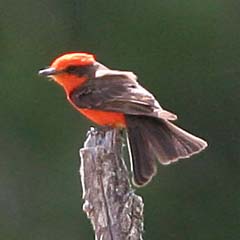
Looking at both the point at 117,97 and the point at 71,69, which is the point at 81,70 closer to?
the point at 71,69

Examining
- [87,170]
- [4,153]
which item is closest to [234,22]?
[4,153]

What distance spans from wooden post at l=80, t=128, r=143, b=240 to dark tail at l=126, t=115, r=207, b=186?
41 centimetres

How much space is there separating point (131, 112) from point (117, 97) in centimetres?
15

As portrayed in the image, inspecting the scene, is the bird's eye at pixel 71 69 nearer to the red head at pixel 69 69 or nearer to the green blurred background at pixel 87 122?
the red head at pixel 69 69

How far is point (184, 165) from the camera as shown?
35.7ft

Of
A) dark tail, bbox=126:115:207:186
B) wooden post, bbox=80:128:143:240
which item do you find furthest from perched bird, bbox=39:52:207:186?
wooden post, bbox=80:128:143:240

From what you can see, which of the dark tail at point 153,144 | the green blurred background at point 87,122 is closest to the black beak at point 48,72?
the dark tail at point 153,144

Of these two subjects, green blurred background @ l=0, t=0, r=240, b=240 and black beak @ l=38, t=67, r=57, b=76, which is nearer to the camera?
black beak @ l=38, t=67, r=57, b=76

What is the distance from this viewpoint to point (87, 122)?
10375 millimetres

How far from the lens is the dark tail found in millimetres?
6105

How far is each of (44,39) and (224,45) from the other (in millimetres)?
1061

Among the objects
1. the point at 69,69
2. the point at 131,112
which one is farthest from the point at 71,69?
the point at 131,112

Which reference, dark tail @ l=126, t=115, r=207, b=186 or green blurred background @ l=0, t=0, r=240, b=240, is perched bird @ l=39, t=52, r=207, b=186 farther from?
green blurred background @ l=0, t=0, r=240, b=240

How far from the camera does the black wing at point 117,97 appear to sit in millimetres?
6359
